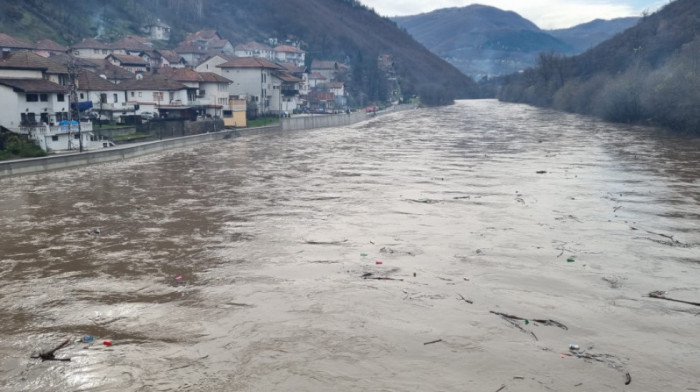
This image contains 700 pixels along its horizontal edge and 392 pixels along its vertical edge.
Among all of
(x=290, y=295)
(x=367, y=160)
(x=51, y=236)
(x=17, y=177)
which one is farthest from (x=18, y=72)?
(x=290, y=295)

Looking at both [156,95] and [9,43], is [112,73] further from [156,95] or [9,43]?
[9,43]

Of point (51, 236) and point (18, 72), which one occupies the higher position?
point (18, 72)

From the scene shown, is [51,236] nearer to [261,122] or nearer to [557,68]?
[261,122]

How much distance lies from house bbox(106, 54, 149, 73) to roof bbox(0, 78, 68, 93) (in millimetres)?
31590

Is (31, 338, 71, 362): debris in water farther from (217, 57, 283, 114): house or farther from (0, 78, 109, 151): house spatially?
(217, 57, 283, 114): house

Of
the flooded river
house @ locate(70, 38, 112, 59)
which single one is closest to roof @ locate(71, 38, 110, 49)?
house @ locate(70, 38, 112, 59)

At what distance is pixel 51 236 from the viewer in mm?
17109

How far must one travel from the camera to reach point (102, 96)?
48.8 meters

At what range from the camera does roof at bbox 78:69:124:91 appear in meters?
47.2

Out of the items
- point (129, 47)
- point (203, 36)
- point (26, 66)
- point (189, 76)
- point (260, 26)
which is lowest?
point (26, 66)

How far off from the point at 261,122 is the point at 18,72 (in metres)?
25.7

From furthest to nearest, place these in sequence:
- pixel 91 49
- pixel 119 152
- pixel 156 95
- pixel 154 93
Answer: pixel 91 49 → pixel 156 95 → pixel 154 93 → pixel 119 152

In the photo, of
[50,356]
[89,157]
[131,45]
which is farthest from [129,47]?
[50,356]

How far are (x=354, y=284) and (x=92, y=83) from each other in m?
42.9
